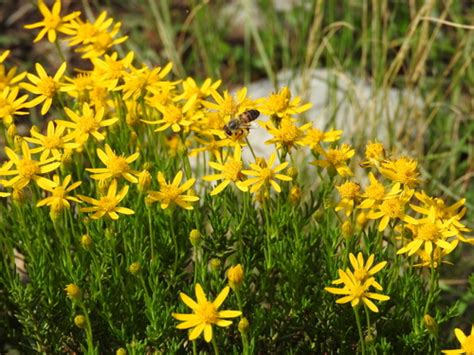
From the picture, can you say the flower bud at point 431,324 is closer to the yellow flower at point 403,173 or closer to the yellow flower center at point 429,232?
the yellow flower center at point 429,232

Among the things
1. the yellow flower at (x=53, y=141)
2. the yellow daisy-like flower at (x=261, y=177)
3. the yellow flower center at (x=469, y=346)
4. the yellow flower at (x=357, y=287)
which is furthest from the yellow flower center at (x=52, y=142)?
the yellow flower center at (x=469, y=346)

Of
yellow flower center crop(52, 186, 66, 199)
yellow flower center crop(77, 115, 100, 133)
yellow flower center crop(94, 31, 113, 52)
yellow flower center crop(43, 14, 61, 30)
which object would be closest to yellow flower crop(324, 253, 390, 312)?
yellow flower center crop(52, 186, 66, 199)

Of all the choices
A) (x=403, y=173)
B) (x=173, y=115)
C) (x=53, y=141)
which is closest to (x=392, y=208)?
(x=403, y=173)

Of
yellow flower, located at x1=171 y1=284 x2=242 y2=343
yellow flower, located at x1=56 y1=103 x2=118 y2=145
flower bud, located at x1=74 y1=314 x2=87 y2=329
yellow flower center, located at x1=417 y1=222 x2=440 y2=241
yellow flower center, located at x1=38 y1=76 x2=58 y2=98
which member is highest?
yellow flower center, located at x1=38 y1=76 x2=58 y2=98

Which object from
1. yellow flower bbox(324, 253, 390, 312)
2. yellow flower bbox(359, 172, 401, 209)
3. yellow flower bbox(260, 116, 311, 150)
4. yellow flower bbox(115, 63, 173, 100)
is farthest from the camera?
yellow flower bbox(115, 63, 173, 100)

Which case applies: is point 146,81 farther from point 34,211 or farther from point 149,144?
point 34,211

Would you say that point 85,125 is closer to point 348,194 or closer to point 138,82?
point 138,82

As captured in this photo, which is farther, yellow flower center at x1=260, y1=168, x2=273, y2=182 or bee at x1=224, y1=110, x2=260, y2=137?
bee at x1=224, y1=110, x2=260, y2=137

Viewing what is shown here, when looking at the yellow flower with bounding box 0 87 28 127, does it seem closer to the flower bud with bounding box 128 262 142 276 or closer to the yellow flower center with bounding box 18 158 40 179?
the yellow flower center with bounding box 18 158 40 179
